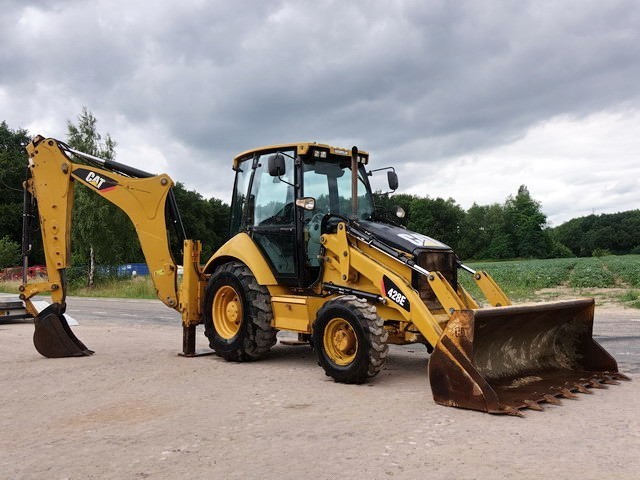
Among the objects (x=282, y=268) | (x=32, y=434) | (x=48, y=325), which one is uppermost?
(x=282, y=268)

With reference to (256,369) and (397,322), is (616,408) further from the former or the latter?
(256,369)

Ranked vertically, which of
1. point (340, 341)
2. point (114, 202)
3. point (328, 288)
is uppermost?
point (114, 202)

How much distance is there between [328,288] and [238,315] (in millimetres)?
1569

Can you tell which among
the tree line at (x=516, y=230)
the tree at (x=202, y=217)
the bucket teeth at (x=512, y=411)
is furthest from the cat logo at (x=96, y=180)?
the tree line at (x=516, y=230)

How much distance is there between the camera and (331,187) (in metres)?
8.26

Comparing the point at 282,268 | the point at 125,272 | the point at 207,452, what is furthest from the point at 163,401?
the point at 125,272

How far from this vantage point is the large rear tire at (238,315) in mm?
8156

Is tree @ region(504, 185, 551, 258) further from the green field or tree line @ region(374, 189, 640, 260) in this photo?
the green field

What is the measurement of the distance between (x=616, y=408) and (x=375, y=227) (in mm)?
3400

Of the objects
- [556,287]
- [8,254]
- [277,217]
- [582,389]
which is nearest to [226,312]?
[277,217]

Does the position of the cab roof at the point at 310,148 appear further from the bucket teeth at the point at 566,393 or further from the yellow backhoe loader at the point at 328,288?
the bucket teeth at the point at 566,393

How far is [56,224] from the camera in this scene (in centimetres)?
916

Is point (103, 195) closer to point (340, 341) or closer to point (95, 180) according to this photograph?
point (95, 180)

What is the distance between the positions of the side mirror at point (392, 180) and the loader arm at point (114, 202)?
3.06m
